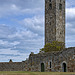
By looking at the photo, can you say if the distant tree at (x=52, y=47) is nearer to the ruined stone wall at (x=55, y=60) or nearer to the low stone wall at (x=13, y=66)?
the low stone wall at (x=13, y=66)

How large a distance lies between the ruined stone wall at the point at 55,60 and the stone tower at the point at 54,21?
86.8 feet

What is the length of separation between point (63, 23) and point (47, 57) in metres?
32.6

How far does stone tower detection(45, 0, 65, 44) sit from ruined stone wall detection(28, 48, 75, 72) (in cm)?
2645

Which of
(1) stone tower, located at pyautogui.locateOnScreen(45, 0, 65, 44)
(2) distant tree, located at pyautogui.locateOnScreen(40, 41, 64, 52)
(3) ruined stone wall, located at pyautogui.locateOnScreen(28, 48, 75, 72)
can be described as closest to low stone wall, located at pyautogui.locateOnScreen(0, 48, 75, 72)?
(3) ruined stone wall, located at pyautogui.locateOnScreen(28, 48, 75, 72)

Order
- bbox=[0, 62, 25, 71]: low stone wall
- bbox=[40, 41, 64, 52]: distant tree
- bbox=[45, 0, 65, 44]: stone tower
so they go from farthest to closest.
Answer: bbox=[45, 0, 65, 44]: stone tower, bbox=[40, 41, 64, 52]: distant tree, bbox=[0, 62, 25, 71]: low stone wall

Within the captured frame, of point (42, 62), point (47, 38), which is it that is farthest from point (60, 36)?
point (42, 62)

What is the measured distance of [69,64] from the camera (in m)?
29.3

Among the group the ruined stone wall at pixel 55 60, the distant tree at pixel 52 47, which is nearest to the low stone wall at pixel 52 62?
the ruined stone wall at pixel 55 60

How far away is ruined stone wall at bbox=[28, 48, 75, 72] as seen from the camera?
29078 millimetres

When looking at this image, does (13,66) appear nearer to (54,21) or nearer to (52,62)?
(52,62)

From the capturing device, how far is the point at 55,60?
31250 mm

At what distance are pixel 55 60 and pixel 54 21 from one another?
106 feet

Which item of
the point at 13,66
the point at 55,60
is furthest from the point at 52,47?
the point at 55,60

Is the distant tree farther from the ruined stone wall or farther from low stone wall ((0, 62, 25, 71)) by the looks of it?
the ruined stone wall
